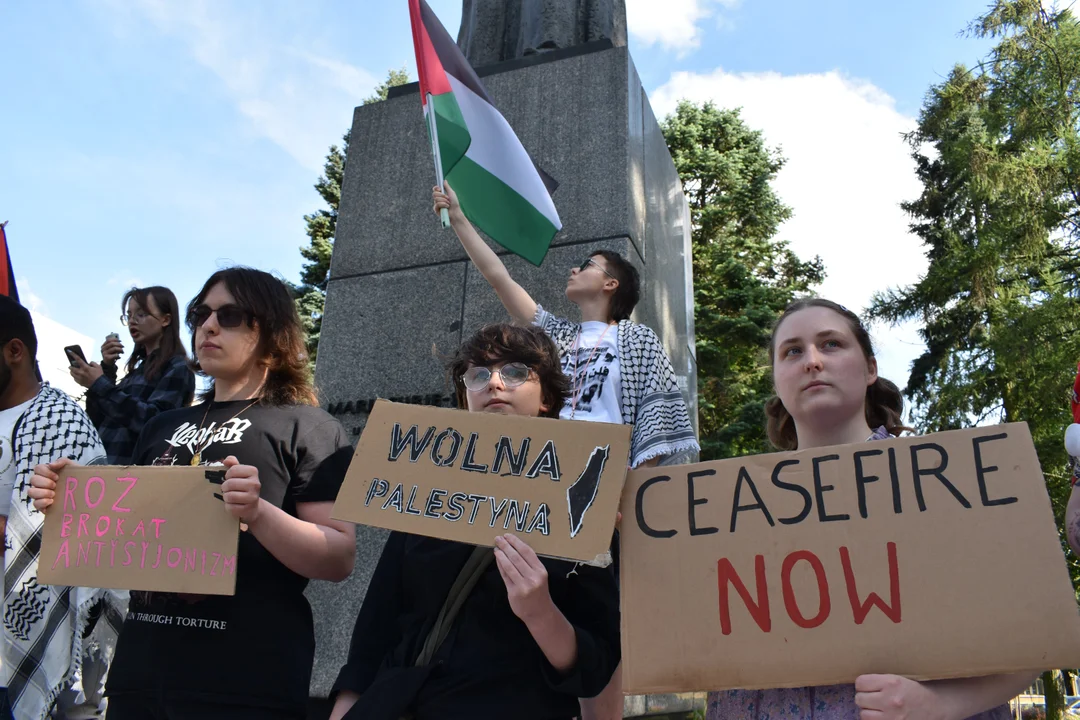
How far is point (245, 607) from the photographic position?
230cm

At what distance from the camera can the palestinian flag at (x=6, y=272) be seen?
4.60m

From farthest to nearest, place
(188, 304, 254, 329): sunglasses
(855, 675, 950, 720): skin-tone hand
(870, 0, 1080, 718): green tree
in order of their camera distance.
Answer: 1. (870, 0, 1080, 718): green tree
2. (188, 304, 254, 329): sunglasses
3. (855, 675, 950, 720): skin-tone hand

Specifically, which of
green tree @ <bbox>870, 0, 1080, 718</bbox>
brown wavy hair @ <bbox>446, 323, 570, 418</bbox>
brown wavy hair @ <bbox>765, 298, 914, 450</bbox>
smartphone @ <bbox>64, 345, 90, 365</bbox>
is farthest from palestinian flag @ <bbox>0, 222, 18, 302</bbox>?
green tree @ <bbox>870, 0, 1080, 718</bbox>

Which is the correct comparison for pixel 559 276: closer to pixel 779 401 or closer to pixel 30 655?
pixel 779 401

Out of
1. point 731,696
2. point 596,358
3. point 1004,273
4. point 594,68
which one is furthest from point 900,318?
point 731,696

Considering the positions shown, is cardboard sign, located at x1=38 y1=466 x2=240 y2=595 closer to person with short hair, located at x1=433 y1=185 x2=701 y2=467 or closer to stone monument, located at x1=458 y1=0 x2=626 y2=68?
person with short hair, located at x1=433 y1=185 x2=701 y2=467

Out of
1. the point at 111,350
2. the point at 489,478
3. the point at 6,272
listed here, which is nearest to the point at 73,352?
the point at 111,350

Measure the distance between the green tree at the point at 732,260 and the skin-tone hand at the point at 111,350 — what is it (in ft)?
51.2

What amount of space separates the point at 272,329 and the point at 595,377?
1443 mm

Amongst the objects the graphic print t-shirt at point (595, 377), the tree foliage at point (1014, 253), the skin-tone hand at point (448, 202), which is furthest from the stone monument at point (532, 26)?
the tree foliage at point (1014, 253)

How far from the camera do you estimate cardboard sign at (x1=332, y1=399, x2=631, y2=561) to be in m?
1.90

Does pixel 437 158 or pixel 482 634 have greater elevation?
pixel 437 158

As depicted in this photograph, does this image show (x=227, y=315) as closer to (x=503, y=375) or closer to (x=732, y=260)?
(x=503, y=375)

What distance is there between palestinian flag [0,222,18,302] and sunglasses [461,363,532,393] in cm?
347
